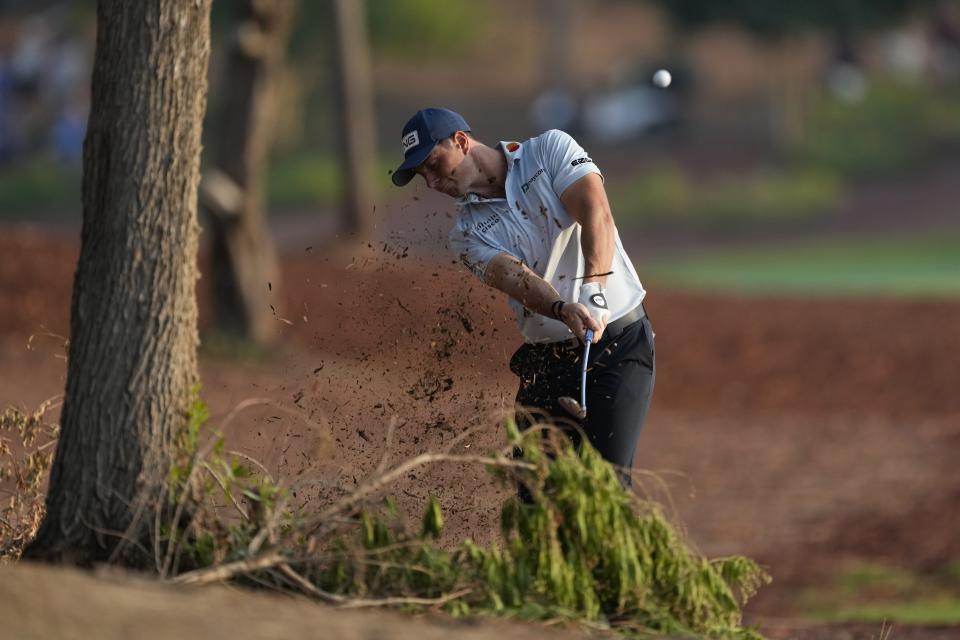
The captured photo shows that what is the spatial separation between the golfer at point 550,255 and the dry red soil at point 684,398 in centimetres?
31

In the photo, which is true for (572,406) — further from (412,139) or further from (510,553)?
(412,139)

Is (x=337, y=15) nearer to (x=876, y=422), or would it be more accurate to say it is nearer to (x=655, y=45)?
(x=876, y=422)

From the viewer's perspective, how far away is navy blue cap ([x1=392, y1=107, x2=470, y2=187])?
5.77m

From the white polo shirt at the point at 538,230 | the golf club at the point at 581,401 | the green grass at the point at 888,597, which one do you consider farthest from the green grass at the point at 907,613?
the white polo shirt at the point at 538,230

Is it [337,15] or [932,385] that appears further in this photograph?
[337,15]

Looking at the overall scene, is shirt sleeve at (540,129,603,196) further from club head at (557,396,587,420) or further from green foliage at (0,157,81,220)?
green foliage at (0,157,81,220)

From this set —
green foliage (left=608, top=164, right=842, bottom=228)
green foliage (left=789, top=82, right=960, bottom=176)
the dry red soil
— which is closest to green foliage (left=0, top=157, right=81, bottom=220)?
green foliage (left=608, top=164, right=842, bottom=228)

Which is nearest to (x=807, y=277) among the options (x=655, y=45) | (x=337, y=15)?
(x=337, y=15)

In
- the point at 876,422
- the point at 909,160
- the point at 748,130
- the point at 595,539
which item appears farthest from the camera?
the point at 748,130

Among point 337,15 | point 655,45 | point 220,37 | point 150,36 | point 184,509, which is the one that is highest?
point 655,45

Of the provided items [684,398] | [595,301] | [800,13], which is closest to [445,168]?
[595,301]

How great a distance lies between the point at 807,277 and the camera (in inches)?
1027

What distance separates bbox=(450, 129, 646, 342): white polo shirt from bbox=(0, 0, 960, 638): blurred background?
17.7 inches

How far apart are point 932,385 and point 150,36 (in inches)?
460
